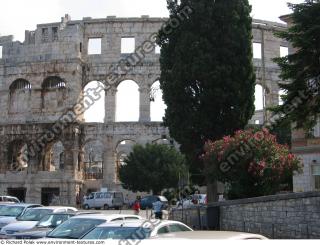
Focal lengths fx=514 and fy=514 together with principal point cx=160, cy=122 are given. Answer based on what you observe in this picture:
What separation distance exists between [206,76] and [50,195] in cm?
2502

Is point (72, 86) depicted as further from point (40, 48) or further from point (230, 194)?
point (230, 194)

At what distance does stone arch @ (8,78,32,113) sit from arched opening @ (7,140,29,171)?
125 inches

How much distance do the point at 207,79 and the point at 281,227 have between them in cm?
1101

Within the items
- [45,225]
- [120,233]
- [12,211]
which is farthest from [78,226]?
[12,211]

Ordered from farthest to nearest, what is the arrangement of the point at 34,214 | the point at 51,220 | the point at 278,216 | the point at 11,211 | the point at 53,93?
the point at 53,93
the point at 11,211
the point at 34,214
the point at 278,216
the point at 51,220

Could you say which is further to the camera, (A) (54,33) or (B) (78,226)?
(A) (54,33)

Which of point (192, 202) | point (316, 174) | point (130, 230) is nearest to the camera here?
point (130, 230)

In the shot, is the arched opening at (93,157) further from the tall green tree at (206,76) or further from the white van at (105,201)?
the tall green tree at (206,76)

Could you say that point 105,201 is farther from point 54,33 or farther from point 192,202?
point 54,33

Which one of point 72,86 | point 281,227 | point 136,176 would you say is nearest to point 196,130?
point 281,227

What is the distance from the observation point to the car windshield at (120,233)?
27.6 feet

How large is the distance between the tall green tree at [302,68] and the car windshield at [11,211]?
10680 millimetres

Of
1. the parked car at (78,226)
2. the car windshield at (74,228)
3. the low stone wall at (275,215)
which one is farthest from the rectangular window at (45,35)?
the car windshield at (74,228)

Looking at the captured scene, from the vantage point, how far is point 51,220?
1511 cm
